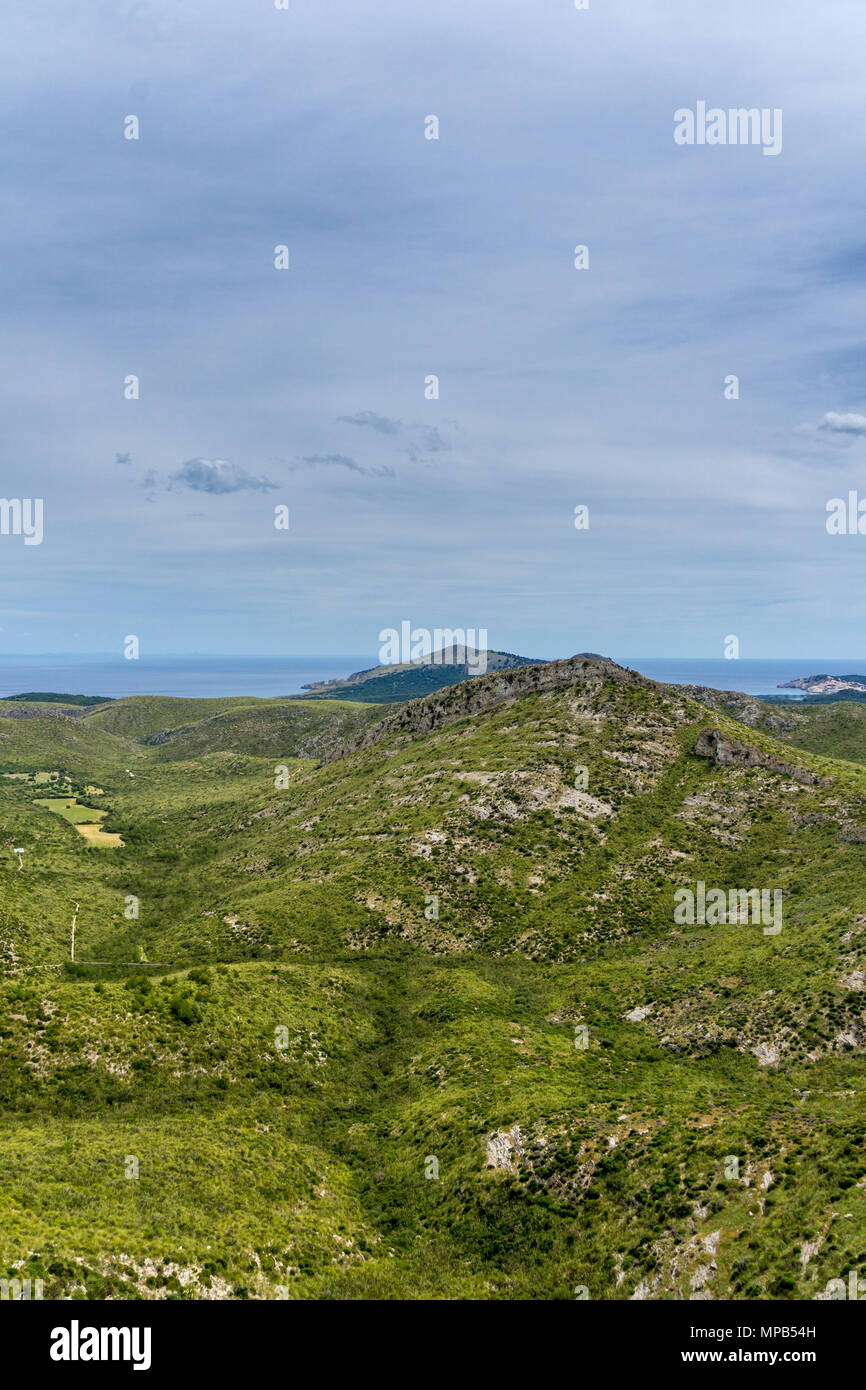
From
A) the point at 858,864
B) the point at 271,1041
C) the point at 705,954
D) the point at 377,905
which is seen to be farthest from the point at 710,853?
the point at 271,1041

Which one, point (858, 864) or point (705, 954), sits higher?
point (858, 864)

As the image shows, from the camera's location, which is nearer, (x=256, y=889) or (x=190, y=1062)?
(x=190, y=1062)

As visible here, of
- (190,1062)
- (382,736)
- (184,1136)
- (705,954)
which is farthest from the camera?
(382,736)

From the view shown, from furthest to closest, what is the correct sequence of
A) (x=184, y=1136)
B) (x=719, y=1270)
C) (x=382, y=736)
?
(x=382, y=736), (x=184, y=1136), (x=719, y=1270)

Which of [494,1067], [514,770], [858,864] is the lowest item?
[494,1067]

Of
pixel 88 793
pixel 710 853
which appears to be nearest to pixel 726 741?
pixel 710 853

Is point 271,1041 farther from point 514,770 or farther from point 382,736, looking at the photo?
point 382,736
